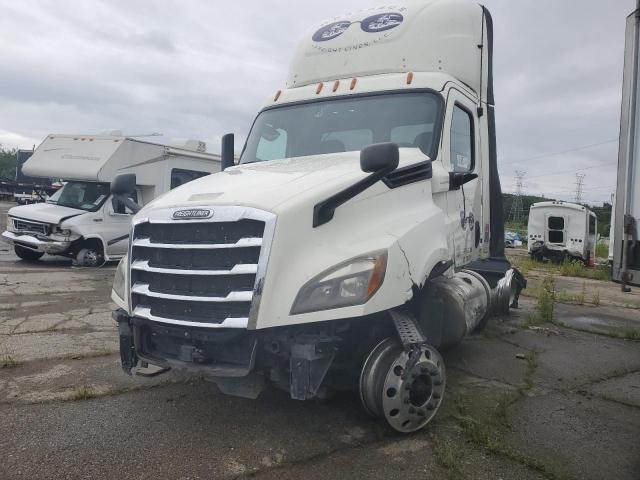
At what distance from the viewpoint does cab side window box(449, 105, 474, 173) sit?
16.4 feet

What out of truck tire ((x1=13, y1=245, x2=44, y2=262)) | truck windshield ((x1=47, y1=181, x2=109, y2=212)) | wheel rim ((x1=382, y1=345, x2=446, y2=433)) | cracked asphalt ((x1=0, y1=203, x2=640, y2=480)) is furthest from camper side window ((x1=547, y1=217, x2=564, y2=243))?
wheel rim ((x1=382, y1=345, x2=446, y2=433))

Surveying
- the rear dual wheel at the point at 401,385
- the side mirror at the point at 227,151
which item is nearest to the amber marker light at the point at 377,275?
the rear dual wheel at the point at 401,385

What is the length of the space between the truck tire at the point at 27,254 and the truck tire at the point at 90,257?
1360 mm

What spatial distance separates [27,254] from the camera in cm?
1272

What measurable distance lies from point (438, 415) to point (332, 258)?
1.64 metres

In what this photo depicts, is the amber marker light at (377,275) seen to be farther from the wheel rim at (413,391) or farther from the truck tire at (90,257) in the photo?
the truck tire at (90,257)

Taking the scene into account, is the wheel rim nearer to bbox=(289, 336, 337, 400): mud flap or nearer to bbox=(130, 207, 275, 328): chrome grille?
bbox=(289, 336, 337, 400): mud flap

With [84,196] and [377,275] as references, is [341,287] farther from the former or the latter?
[84,196]

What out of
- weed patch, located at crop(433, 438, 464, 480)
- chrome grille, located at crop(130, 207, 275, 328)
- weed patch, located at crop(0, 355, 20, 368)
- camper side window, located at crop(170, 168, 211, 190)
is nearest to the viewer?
weed patch, located at crop(433, 438, 464, 480)

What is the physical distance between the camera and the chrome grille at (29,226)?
38.5ft

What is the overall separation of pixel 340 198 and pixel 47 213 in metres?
10.5

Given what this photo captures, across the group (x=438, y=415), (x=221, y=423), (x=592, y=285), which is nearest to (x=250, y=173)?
(x=221, y=423)

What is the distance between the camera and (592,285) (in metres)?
14.1

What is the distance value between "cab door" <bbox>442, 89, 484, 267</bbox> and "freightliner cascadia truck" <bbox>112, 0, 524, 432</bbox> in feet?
0.12
